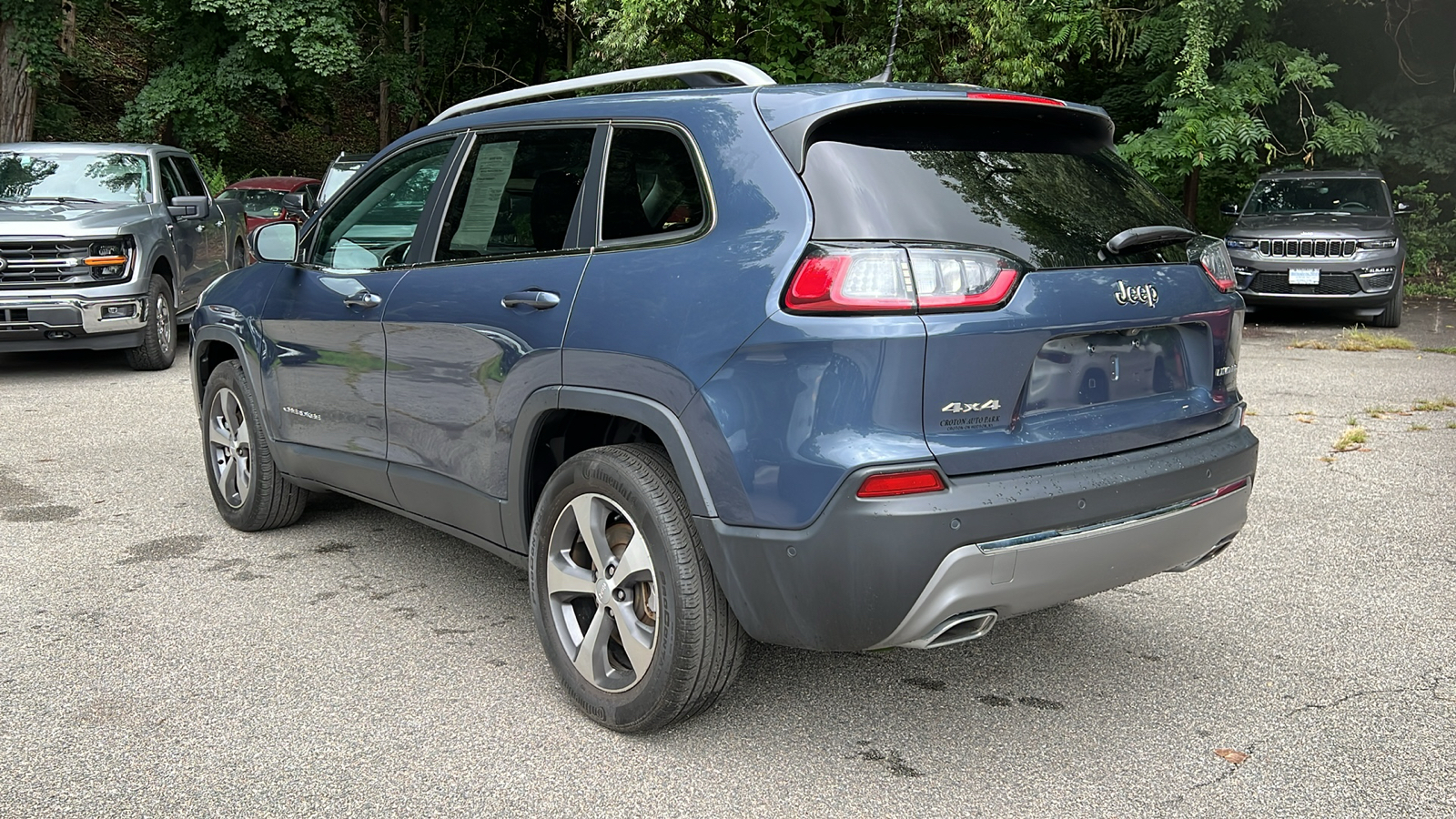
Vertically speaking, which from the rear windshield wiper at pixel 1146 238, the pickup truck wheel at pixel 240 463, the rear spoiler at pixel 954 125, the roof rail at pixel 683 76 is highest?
the roof rail at pixel 683 76

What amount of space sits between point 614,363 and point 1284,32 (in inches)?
792

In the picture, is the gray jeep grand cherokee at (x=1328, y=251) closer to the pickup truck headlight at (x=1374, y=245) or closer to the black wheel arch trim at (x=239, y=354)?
the pickup truck headlight at (x=1374, y=245)

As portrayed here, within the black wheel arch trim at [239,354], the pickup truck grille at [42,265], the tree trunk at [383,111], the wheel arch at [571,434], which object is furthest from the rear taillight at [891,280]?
the tree trunk at [383,111]

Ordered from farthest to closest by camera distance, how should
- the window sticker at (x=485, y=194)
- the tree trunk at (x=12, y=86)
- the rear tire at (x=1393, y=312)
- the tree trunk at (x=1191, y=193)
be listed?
1. the tree trunk at (x=12, y=86)
2. the tree trunk at (x=1191, y=193)
3. the rear tire at (x=1393, y=312)
4. the window sticker at (x=485, y=194)

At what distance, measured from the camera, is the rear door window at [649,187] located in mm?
3305

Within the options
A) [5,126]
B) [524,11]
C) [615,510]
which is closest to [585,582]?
[615,510]

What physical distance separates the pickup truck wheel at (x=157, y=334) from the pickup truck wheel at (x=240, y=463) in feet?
17.4

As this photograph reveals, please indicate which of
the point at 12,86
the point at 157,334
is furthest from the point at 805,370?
the point at 12,86

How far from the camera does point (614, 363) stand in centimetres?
328

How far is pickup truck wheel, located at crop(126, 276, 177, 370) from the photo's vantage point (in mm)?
10398

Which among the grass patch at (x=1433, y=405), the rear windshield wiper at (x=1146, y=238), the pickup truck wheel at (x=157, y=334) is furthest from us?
the pickup truck wheel at (x=157, y=334)

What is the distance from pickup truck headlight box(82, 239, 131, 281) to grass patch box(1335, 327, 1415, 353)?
11004 mm

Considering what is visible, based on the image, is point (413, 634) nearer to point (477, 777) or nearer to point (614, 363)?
point (477, 777)

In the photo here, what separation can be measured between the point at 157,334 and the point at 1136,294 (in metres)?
9.34
